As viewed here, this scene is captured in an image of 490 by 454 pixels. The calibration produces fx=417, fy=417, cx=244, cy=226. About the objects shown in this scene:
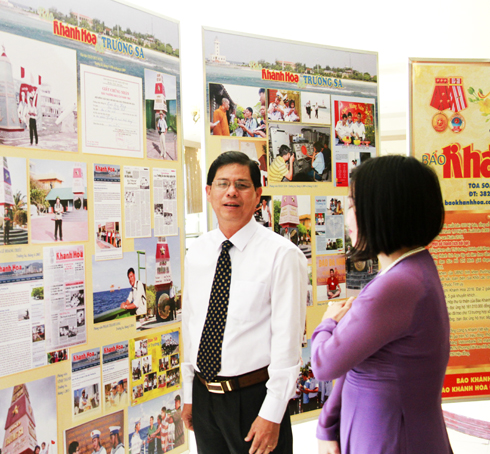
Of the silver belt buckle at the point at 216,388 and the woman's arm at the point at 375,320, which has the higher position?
the woman's arm at the point at 375,320

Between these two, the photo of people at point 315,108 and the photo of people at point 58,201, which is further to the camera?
the photo of people at point 315,108

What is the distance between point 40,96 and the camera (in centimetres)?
205

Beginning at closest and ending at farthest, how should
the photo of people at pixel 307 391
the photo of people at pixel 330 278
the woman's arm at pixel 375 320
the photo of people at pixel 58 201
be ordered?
the woman's arm at pixel 375 320 < the photo of people at pixel 58 201 < the photo of people at pixel 307 391 < the photo of people at pixel 330 278

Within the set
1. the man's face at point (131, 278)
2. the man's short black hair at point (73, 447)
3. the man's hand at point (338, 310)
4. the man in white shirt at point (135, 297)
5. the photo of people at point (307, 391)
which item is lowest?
the photo of people at point (307, 391)

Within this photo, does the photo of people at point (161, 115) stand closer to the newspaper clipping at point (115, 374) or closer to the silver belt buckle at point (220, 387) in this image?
the newspaper clipping at point (115, 374)

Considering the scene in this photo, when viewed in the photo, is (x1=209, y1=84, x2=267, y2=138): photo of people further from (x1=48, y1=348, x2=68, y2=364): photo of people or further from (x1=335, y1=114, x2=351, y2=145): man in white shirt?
(x1=48, y1=348, x2=68, y2=364): photo of people

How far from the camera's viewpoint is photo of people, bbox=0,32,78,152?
1.95 m

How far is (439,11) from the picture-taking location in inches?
162

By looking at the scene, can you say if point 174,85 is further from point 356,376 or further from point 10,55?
point 356,376

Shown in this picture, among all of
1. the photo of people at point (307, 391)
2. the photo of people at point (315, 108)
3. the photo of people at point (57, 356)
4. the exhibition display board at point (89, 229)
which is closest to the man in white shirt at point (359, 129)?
the photo of people at point (315, 108)

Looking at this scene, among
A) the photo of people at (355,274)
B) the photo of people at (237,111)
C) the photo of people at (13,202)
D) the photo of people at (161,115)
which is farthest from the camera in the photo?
the photo of people at (355,274)

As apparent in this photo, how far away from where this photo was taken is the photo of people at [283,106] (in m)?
3.00

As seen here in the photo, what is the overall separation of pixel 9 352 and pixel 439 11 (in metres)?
4.60

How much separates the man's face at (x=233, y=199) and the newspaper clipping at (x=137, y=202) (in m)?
0.74
